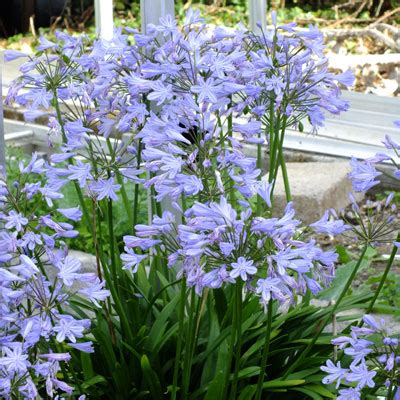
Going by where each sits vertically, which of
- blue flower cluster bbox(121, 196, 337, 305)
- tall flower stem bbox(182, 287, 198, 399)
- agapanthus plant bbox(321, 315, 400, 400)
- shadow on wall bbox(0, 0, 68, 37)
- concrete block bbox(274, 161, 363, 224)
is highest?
blue flower cluster bbox(121, 196, 337, 305)

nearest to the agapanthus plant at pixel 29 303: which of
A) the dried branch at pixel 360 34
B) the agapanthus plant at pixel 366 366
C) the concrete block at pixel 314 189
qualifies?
the agapanthus plant at pixel 366 366

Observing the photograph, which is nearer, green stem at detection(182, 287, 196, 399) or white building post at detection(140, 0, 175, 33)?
green stem at detection(182, 287, 196, 399)

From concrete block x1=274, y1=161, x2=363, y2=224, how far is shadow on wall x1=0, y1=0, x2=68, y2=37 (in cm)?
447

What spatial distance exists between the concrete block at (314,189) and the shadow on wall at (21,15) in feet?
14.7

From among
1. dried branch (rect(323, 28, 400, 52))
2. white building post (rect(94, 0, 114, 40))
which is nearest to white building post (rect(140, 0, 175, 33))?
white building post (rect(94, 0, 114, 40))

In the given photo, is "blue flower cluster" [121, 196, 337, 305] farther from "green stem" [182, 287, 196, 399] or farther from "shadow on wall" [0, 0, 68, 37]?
"shadow on wall" [0, 0, 68, 37]

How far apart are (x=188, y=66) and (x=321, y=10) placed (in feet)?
23.2

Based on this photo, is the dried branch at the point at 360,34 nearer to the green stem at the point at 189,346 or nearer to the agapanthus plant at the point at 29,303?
the green stem at the point at 189,346

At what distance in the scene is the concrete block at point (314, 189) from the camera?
4.57m

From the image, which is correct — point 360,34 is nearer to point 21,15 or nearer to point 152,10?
point 21,15

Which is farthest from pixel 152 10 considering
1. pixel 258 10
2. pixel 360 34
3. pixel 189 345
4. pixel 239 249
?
pixel 360 34

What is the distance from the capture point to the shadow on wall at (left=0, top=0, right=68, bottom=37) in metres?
8.77

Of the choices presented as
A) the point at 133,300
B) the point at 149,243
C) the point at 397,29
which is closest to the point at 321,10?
the point at 397,29

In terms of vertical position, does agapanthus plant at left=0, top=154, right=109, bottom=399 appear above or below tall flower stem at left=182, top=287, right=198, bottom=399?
above
